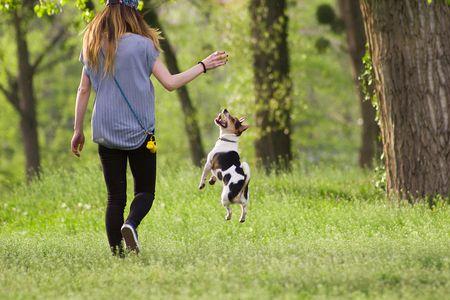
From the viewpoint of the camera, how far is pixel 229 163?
7.20m

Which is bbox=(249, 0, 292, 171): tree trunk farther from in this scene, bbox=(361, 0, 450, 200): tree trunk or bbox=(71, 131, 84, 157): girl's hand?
bbox=(71, 131, 84, 157): girl's hand

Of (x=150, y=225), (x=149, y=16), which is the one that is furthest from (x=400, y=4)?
(x=149, y=16)

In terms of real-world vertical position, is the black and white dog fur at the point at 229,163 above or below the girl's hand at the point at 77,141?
below

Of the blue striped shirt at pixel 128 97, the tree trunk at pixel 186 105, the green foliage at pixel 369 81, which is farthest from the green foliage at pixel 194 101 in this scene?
the blue striped shirt at pixel 128 97

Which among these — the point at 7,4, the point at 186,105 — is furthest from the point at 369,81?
the point at 186,105

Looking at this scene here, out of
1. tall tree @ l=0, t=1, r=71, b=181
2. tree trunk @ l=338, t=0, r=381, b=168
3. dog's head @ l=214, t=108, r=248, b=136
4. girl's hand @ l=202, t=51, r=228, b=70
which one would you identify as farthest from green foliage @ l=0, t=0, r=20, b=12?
tall tree @ l=0, t=1, r=71, b=181

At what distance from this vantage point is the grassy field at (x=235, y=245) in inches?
252

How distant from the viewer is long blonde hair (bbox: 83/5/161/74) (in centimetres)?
780

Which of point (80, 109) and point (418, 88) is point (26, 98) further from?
point (80, 109)

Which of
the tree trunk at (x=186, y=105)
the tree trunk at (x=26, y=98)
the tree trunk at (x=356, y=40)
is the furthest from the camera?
the tree trunk at (x=26, y=98)

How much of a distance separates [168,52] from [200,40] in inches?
488

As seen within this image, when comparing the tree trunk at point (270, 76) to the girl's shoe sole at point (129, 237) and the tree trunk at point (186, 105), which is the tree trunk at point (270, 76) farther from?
the girl's shoe sole at point (129, 237)

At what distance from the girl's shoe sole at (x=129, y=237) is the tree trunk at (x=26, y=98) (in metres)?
14.9

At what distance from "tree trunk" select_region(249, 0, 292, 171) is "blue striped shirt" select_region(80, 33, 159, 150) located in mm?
10703
